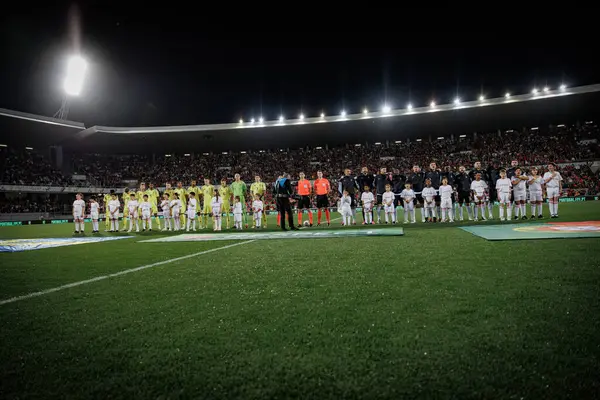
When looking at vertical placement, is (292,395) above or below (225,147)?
below

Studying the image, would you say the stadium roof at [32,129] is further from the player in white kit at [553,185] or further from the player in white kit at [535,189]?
the player in white kit at [553,185]

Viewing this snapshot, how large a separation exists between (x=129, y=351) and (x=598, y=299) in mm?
3515

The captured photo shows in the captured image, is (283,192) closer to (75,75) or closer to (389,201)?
(389,201)

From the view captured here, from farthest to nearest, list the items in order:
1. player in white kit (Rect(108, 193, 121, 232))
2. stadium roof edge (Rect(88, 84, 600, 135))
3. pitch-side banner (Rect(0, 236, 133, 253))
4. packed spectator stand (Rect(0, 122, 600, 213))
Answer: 1. packed spectator stand (Rect(0, 122, 600, 213))
2. stadium roof edge (Rect(88, 84, 600, 135))
3. player in white kit (Rect(108, 193, 121, 232))
4. pitch-side banner (Rect(0, 236, 133, 253))

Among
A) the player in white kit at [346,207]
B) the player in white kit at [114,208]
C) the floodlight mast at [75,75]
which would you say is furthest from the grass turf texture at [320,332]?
the floodlight mast at [75,75]

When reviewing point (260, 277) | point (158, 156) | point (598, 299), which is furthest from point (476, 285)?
point (158, 156)

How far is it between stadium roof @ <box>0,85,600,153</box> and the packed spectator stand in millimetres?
1312

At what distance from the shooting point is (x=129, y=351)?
2273 millimetres

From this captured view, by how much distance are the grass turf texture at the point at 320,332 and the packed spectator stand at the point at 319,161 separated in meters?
31.2

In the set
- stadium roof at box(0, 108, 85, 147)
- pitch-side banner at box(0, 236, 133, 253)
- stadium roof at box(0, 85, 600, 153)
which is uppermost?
stadium roof at box(0, 108, 85, 147)

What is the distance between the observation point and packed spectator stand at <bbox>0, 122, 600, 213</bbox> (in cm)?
3597

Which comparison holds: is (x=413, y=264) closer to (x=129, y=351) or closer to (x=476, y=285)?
(x=476, y=285)

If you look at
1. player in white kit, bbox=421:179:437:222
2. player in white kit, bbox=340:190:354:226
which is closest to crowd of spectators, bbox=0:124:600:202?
player in white kit, bbox=421:179:437:222

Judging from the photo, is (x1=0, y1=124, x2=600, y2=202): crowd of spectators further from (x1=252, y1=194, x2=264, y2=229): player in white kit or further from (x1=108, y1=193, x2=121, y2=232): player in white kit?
(x1=252, y1=194, x2=264, y2=229): player in white kit
